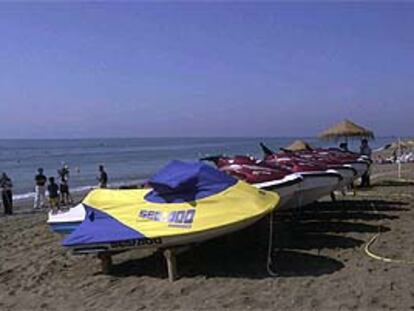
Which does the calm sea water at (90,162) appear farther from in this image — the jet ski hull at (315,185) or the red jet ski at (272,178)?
the red jet ski at (272,178)

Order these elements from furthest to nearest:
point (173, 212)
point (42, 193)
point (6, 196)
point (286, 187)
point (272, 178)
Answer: point (42, 193) → point (6, 196) → point (272, 178) → point (286, 187) → point (173, 212)

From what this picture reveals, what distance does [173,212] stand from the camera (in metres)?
8.88

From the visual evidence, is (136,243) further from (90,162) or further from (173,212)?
(90,162)

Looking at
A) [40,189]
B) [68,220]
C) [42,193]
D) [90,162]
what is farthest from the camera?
[90,162]

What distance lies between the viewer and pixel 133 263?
9.84 meters

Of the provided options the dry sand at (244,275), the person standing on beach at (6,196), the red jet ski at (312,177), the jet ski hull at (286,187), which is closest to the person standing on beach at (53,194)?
the person standing on beach at (6,196)

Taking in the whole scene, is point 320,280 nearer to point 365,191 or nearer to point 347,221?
point 347,221

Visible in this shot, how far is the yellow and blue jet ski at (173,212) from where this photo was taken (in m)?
8.64

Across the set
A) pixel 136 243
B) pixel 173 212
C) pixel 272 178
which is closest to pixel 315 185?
pixel 272 178

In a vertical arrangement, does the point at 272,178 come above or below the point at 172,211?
above

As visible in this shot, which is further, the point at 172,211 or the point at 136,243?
the point at 172,211

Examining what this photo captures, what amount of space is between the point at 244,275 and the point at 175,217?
1.26 m

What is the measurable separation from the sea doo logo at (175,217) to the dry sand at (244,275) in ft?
2.51

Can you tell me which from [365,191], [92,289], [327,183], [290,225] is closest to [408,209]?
[327,183]
